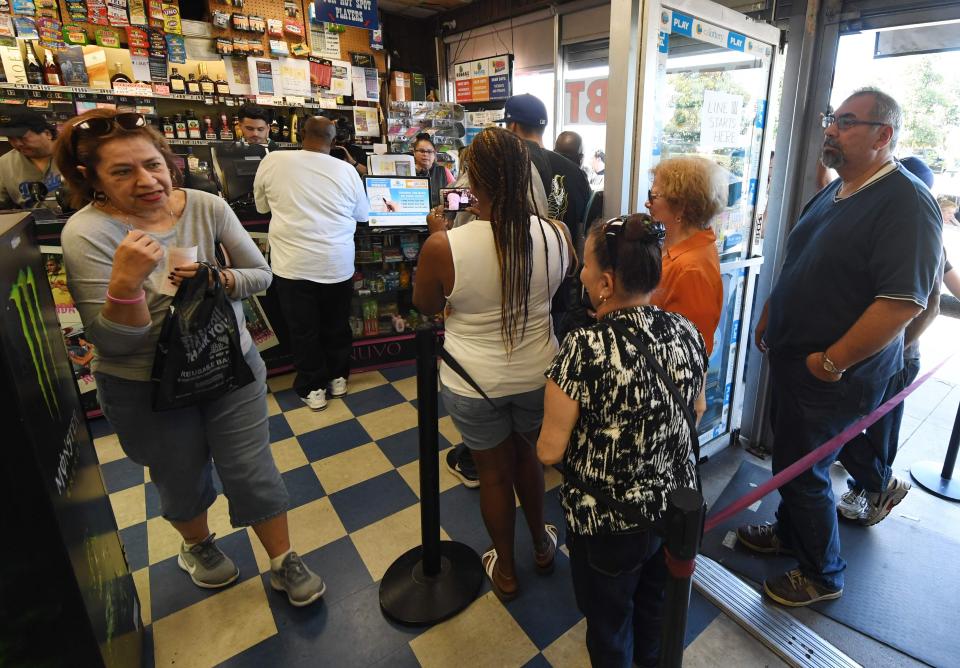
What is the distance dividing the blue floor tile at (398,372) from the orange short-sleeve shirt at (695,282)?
8.42 feet

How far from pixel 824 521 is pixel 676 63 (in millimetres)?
1819

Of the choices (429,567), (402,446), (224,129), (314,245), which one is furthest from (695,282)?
(224,129)

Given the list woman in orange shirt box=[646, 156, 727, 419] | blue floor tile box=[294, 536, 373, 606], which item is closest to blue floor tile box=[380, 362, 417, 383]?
→ blue floor tile box=[294, 536, 373, 606]

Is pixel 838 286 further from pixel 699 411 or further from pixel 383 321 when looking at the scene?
pixel 383 321

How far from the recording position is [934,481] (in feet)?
8.54

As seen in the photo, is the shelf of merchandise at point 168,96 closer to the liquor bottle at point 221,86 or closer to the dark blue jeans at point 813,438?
the liquor bottle at point 221,86

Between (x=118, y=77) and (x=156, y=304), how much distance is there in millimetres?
4524

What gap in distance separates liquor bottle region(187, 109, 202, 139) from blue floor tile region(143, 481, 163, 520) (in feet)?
12.0

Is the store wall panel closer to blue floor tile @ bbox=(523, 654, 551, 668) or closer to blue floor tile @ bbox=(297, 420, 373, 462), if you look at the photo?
blue floor tile @ bbox=(297, 420, 373, 462)

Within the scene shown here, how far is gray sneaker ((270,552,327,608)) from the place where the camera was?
6.20 ft

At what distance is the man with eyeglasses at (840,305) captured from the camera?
151cm

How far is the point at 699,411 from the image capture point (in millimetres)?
1444

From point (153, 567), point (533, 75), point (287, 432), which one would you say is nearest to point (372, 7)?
point (533, 75)

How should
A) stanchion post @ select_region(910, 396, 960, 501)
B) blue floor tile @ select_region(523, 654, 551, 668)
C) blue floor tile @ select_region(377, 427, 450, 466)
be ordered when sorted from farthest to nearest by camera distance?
blue floor tile @ select_region(377, 427, 450, 466) < stanchion post @ select_region(910, 396, 960, 501) < blue floor tile @ select_region(523, 654, 551, 668)
